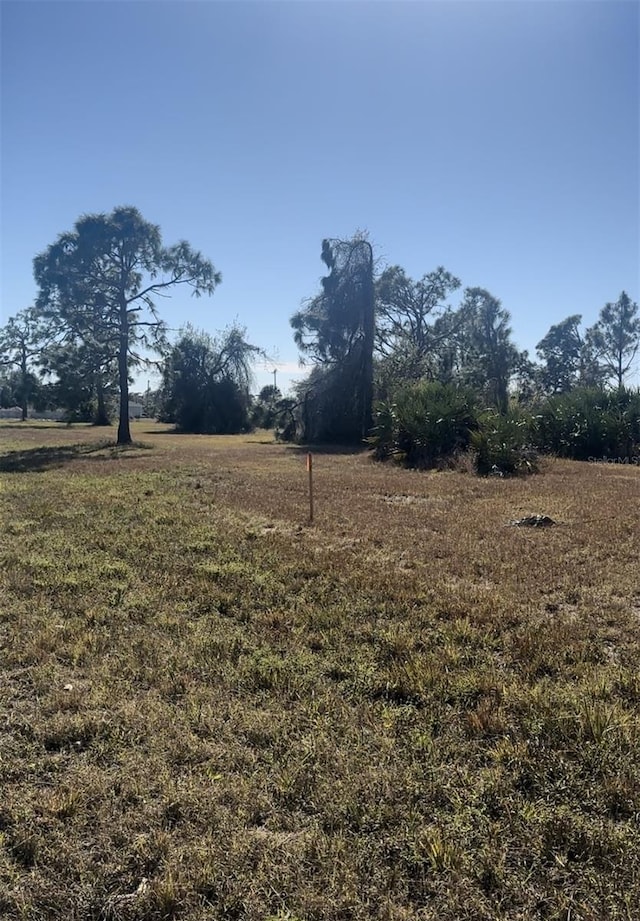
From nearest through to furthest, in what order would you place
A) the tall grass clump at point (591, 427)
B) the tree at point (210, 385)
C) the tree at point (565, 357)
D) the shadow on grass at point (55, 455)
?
the shadow on grass at point (55, 455)
the tall grass clump at point (591, 427)
the tree at point (210, 385)
the tree at point (565, 357)

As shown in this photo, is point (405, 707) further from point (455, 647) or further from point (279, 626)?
point (279, 626)

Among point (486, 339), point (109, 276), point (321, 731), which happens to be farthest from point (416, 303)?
point (321, 731)

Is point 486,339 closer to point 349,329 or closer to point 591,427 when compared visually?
point 349,329

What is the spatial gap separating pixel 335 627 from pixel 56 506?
7118mm

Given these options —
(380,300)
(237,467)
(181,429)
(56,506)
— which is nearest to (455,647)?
(56,506)

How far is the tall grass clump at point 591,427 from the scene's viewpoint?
1828 centimetres

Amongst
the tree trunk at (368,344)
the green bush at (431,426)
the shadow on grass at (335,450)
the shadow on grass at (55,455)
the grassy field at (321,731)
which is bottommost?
the grassy field at (321,731)

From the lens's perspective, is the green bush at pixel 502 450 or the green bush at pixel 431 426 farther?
the green bush at pixel 431 426

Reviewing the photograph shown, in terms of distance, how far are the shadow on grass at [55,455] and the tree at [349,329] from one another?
9632 millimetres

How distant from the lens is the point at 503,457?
1408cm

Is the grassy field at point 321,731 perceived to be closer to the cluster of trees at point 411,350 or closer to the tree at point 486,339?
the cluster of trees at point 411,350

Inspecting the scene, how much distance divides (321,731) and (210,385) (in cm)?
4199

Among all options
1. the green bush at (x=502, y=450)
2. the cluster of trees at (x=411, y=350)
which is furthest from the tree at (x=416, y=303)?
the green bush at (x=502, y=450)

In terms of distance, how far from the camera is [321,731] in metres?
3.03
